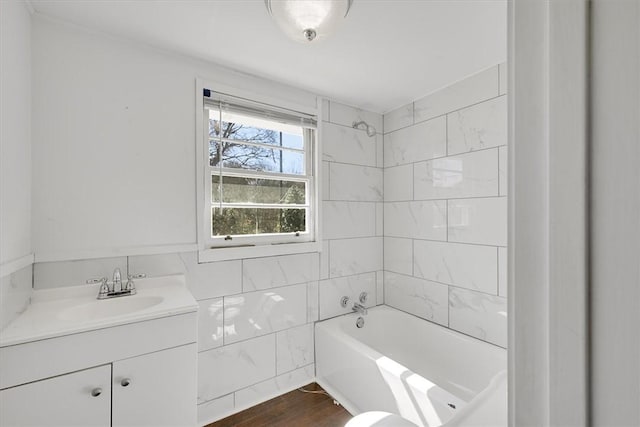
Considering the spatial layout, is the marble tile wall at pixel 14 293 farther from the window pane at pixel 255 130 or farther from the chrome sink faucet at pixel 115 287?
the window pane at pixel 255 130

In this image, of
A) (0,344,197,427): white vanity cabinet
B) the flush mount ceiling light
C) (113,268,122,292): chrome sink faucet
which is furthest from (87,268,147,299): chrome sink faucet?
the flush mount ceiling light

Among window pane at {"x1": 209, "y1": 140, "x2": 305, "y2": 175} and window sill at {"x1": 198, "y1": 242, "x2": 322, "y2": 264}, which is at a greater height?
window pane at {"x1": 209, "y1": 140, "x2": 305, "y2": 175}

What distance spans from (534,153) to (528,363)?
0.20 m

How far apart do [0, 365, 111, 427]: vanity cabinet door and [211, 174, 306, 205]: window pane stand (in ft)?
4.02

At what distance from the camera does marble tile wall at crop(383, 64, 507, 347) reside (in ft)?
7.12

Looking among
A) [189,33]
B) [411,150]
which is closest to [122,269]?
[189,33]

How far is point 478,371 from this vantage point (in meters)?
2.17

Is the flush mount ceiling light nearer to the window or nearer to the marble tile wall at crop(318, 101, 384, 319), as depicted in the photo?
the window

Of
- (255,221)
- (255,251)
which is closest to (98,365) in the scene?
(255,251)

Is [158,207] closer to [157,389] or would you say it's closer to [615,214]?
[157,389]

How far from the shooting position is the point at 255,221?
2.37 m

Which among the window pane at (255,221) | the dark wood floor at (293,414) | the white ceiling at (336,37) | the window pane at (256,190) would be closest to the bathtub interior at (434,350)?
the dark wood floor at (293,414)

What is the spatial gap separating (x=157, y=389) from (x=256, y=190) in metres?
1.42

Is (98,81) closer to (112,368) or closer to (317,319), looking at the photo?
(112,368)
